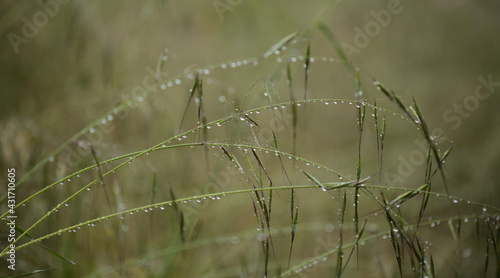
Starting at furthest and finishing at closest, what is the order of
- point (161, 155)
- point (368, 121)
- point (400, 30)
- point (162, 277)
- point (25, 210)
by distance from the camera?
point (400, 30) < point (368, 121) < point (161, 155) < point (25, 210) < point (162, 277)

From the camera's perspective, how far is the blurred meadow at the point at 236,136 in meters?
1.06

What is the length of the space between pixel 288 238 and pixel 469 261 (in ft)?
1.78

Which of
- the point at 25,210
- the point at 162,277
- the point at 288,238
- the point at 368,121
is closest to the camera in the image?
the point at 162,277

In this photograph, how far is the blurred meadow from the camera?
41.8 inches

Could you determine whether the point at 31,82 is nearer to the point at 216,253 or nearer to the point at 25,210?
the point at 25,210

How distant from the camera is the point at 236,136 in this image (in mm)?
973

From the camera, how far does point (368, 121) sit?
2166 mm

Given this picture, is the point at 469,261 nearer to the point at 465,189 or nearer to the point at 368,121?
the point at 465,189

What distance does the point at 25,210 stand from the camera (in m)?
1.17

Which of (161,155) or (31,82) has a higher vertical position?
(31,82)

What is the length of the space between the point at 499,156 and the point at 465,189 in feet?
0.61

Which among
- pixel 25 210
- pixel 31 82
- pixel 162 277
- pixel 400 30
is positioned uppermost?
pixel 400 30

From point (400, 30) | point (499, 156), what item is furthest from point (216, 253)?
point (400, 30)

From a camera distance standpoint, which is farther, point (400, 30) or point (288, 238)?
point (400, 30)
